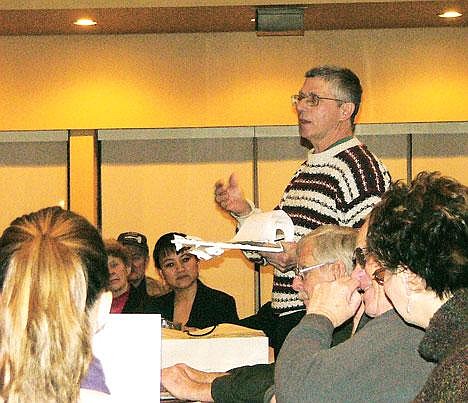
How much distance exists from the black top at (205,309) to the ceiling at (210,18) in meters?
1.72

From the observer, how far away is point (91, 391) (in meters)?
2.23

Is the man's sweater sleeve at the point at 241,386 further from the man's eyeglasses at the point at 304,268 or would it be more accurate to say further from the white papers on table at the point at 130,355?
the white papers on table at the point at 130,355

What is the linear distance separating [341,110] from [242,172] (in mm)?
3166

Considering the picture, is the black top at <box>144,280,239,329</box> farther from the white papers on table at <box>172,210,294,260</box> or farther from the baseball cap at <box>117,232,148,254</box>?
the white papers on table at <box>172,210,294,260</box>

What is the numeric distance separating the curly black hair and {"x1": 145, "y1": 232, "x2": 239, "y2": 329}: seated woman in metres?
2.99

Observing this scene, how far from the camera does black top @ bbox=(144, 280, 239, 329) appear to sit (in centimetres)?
496

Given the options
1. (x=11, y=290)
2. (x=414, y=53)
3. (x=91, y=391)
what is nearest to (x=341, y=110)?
(x=91, y=391)

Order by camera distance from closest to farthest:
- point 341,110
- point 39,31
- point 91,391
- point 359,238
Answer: point 91,391 → point 359,238 → point 341,110 → point 39,31

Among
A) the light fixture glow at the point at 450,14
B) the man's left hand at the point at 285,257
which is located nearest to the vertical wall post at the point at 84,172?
the light fixture glow at the point at 450,14

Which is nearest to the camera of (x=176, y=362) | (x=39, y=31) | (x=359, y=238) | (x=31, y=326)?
(x=31, y=326)

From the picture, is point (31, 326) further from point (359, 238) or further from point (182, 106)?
point (182, 106)

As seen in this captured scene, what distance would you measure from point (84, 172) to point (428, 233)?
16.6 ft

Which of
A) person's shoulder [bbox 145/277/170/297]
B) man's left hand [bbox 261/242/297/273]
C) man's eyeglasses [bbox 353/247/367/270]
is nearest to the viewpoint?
man's eyeglasses [bbox 353/247/367/270]

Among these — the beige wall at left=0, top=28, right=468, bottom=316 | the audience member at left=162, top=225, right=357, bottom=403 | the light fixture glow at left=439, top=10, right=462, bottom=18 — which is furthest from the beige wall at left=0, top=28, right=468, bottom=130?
the audience member at left=162, top=225, right=357, bottom=403
